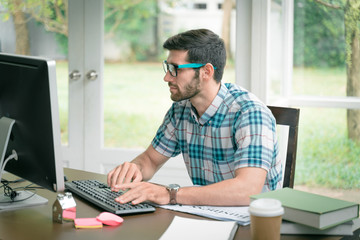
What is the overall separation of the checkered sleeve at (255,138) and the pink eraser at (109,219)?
0.49 metres

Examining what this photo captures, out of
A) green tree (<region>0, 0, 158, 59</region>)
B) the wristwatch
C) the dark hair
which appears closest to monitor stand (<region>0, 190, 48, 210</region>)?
the wristwatch

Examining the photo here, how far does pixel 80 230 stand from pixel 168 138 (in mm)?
794

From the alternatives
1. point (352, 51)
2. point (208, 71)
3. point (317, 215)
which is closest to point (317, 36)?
point (352, 51)

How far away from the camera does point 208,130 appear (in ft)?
6.66

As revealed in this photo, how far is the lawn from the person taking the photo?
129 inches

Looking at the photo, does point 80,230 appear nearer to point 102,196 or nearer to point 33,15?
point 102,196

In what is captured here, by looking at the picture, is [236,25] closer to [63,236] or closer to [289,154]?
[289,154]

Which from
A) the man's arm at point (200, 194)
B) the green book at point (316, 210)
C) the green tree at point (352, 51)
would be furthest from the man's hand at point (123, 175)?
the green tree at point (352, 51)

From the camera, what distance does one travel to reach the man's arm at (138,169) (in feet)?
5.97

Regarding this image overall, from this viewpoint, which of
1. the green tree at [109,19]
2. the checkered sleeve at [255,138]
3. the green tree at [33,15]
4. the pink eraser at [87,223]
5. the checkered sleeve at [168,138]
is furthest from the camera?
the green tree at [33,15]

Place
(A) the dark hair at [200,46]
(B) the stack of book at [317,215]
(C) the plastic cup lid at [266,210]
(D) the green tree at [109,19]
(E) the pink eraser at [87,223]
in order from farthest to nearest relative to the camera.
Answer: (D) the green tree at [109,19]
(A) the dark hair at [200,46]
(E) the pink eraser at [87,223]
(B) the stack of book at [317,215]
(C) the plastic cup lid at [266,210]

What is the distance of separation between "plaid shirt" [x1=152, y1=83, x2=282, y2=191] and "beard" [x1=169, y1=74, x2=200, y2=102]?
74mm

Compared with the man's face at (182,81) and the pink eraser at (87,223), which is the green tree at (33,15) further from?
the pink eraser at (87,223)

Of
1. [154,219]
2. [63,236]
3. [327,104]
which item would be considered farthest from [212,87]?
[327,104]
